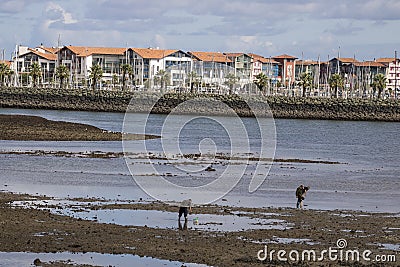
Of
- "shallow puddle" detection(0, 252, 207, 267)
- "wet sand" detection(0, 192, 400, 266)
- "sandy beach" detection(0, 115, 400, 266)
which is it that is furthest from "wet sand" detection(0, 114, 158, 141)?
"shallow puddle" detection(0, 252, 207, 267)

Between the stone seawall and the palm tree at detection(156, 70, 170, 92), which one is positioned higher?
the palm tree at detection(156, 70, 170, 92)

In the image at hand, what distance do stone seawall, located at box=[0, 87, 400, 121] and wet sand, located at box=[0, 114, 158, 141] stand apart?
58.3m

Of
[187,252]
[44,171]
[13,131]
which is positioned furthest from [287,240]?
[13,131]

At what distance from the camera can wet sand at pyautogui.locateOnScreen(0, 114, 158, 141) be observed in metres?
66.6

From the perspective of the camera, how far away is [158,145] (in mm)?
66688

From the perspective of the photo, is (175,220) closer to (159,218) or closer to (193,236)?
(159,218)

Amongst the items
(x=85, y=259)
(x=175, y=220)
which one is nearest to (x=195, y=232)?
(x=175, y=220)

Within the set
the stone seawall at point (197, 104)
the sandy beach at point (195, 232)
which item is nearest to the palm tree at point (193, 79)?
the stone seawall at point (197, 104)

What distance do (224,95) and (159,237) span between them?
127126 mm

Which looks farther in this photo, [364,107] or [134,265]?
[364,107]

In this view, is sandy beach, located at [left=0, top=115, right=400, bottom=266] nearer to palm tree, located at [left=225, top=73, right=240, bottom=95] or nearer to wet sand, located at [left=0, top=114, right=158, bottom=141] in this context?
wet sand, located at [left=0, top=114, right=158, bottom=141]

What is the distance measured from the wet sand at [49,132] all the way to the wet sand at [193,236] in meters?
36.1

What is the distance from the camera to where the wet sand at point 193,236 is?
2266 centimetres

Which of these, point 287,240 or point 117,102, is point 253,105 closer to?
point 117,102
